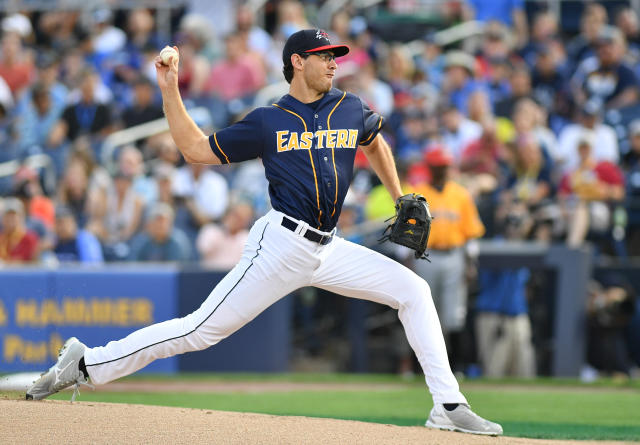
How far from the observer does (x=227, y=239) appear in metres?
11.0

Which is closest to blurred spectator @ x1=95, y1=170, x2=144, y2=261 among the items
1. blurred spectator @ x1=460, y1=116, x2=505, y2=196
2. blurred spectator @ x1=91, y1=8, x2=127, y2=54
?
blurred spectator @ x1=460, y1=116, x2=505, y2=196

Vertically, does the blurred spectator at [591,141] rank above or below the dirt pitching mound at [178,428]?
above

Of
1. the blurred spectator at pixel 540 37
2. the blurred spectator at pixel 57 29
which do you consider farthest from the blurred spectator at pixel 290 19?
the blurred spectator at pixel 57 29

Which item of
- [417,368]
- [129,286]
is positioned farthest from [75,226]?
[417,368]

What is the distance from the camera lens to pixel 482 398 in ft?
28.7

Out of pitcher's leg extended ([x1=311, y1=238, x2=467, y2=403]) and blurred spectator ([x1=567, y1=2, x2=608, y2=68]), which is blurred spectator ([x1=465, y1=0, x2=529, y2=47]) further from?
pitcher's leg extended ([x1=311, y1=238, x2=467, y2=403])

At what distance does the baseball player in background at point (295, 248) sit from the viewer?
5535mm

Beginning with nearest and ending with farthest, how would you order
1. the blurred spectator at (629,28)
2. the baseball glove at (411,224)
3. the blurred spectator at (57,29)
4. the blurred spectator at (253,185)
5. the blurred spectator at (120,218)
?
the baseball glove at (411,224) < the blurred spectator at (120,218) < the blurred spectator at (253,185) < the blurred spectator at (629,28) < the blurred spectator at (57,29)

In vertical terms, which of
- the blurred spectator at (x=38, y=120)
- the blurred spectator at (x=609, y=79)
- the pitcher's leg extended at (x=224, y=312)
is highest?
the blurred spectator at (x=609, y=79)

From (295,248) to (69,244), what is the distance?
6102 mm

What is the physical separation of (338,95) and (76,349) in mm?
2010

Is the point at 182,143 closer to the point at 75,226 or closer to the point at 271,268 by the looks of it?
the point at 271,268

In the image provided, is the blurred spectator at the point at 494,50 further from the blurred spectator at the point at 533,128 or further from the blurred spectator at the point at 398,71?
the blurred spectator at the point at 533,128

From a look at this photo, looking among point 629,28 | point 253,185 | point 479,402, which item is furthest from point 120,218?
point 629,28
